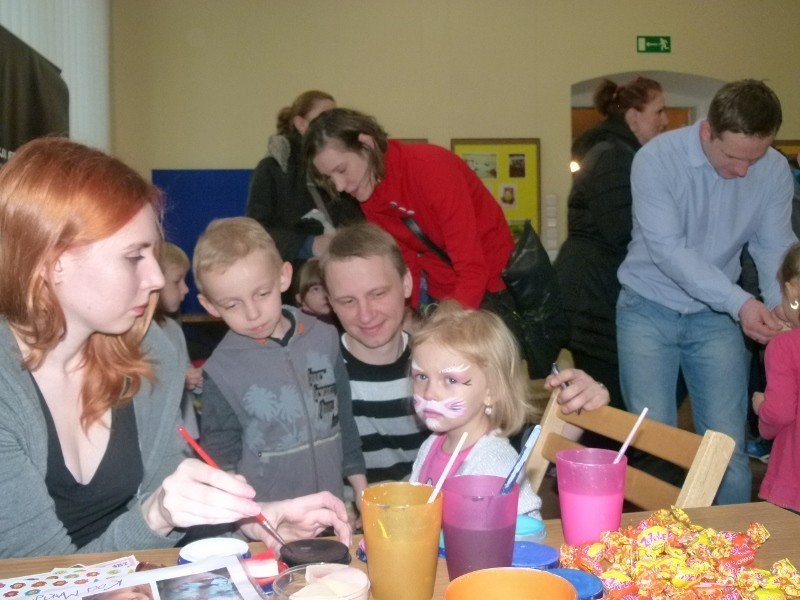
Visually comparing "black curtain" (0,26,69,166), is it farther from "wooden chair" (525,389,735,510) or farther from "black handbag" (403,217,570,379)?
"wooden chair" (525,389,735,510)

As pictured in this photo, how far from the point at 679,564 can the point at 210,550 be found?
0.58m

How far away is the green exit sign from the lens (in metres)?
6.05

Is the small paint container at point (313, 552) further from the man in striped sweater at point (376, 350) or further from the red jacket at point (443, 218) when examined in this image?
the red jacket at point (443, 218)

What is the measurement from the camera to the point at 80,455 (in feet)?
4.60

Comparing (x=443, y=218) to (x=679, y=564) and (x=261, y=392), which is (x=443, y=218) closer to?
(x=261, y=392)

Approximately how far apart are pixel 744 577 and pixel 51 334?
1087mm

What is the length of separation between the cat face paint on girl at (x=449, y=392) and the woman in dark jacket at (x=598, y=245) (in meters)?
1.49

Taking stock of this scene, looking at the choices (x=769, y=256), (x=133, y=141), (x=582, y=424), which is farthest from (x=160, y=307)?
(x=133, y=141)

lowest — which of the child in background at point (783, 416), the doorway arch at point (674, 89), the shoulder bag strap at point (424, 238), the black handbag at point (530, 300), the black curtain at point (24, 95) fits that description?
the child in background at point (783, 416)

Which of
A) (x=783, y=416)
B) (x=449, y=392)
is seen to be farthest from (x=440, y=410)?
(x=783, y=416)

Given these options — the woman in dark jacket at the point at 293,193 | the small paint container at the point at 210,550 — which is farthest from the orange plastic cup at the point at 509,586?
the woman in dark jacket at the point at 293,193

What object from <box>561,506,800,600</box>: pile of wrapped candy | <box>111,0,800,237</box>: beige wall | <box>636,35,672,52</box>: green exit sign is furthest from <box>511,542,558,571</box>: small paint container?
<box>636,35,672,52</box>: green exit sign

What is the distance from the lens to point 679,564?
34.4 inches

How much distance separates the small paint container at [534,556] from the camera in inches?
38.5
